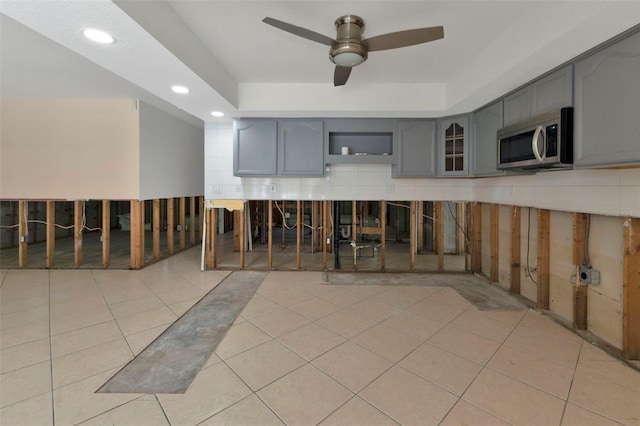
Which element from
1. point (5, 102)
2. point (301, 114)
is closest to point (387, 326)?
point (301, 114)

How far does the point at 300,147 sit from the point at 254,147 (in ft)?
2.16

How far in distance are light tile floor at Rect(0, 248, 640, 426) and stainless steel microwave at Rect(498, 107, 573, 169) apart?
4.86 feet

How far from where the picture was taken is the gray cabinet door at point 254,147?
359cm

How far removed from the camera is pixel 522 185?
9.48ft

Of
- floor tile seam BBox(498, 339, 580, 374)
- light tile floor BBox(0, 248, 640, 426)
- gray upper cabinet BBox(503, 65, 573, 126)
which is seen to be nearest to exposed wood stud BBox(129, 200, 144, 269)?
light tile floor BBox(0, 248, 640, 426)

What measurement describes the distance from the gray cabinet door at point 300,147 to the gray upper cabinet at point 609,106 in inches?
101

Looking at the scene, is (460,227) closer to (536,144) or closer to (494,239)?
(494,239)

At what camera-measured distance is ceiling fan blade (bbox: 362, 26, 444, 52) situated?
164 cm

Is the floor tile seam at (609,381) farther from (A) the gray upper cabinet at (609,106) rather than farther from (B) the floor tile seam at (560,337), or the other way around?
(A) the gray upper cabinet at (609,106)

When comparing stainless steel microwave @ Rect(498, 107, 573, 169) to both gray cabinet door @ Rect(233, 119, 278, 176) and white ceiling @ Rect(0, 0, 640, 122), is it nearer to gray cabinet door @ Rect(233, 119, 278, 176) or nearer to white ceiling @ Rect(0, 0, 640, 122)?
white ceiling @ Rect(0, 0, 640, 122)

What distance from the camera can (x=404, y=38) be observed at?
1730 millimetres

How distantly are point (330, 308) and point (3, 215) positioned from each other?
7.05 meters

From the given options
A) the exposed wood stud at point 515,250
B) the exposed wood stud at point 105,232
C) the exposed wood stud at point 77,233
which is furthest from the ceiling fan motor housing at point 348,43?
the exposed wood stud at point 77,233

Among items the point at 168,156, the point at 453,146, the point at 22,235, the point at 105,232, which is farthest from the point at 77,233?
the point at 453,146
